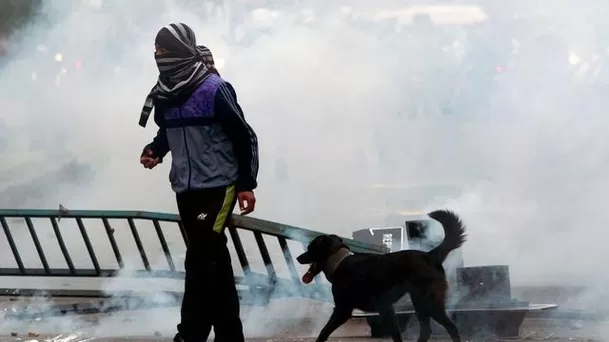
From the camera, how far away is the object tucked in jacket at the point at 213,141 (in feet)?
15.6

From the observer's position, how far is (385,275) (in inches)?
218

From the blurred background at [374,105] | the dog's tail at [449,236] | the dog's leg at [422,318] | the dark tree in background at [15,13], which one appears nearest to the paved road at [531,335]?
the dog's leg at [422,318]

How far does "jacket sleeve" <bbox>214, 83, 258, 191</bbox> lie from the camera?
15.5 ft

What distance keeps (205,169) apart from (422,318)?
146 centimetres

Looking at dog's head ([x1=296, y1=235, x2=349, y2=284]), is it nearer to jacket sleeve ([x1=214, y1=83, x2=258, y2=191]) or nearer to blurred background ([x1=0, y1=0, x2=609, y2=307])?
jacket sleeve ([x1=214, y1=83, x2=258, y2=191])

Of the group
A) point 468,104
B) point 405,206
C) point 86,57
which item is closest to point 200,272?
point 405,206

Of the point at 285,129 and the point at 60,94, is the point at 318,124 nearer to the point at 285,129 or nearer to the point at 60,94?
the point at 285,129

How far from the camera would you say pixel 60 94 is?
32.6ft

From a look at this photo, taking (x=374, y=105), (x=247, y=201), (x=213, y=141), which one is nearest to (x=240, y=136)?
(x=213, y=141)

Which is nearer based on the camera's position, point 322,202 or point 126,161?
point 322,202

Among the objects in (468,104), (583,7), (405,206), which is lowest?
(405,206)

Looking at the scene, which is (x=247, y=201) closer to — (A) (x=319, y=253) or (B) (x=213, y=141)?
(B) (x=213, y=141)

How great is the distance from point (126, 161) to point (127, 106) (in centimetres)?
50

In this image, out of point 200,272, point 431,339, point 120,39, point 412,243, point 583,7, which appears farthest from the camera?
point 120,39
